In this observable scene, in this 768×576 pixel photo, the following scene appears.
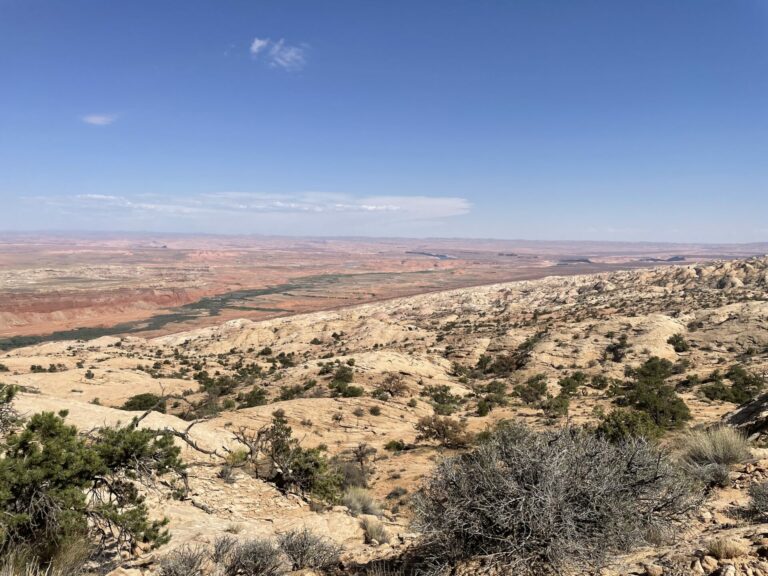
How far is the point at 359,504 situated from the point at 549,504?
653 cm

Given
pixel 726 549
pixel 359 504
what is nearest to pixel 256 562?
pixel 359 504

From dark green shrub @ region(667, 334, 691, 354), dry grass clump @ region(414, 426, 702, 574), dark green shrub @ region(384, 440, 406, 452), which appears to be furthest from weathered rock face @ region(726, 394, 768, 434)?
dark green shrub @ region(667, 334, 691, 354)

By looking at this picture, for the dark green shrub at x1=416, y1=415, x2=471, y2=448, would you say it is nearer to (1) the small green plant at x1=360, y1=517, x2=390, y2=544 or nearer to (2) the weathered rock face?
(1) the small green plant at x1=360, y1=517, x2=390, y2=544

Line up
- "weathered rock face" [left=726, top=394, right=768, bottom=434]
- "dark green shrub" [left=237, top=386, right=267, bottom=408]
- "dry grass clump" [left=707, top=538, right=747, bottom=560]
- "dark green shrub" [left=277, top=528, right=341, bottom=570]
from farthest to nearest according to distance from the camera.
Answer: "dark green shrub" [left=237, top=386, right=267, bottom=408], "weathered rock face" [left=726, top=394, right=768, bottom=434], "dark green shrub" [left=277, top=528, right=341, bottom=570], "dry grass clump" [left=707, top=538, right=747, bottom=560]

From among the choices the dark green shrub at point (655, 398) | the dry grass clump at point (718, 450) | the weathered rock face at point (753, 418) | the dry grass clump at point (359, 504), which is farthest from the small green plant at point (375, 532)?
the dark green shrub at point (655, 398)

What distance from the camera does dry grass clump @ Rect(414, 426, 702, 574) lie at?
13.5 ft

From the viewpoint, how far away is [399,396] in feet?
71.5

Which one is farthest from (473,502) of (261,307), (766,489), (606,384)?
(261,307)

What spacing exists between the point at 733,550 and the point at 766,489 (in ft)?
8.06

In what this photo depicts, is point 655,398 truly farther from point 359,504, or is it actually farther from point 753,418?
point 359,504

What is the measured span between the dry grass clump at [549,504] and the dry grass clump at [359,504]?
4751mm

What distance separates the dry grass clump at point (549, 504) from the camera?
13.5ft

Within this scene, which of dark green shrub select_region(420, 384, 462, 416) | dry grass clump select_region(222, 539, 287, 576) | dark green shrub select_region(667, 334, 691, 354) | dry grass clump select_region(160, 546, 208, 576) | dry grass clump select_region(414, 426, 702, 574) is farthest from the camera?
dark green shrub select_region(667, 334, 691, 354)

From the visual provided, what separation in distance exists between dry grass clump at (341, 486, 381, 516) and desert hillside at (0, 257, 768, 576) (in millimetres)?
80
